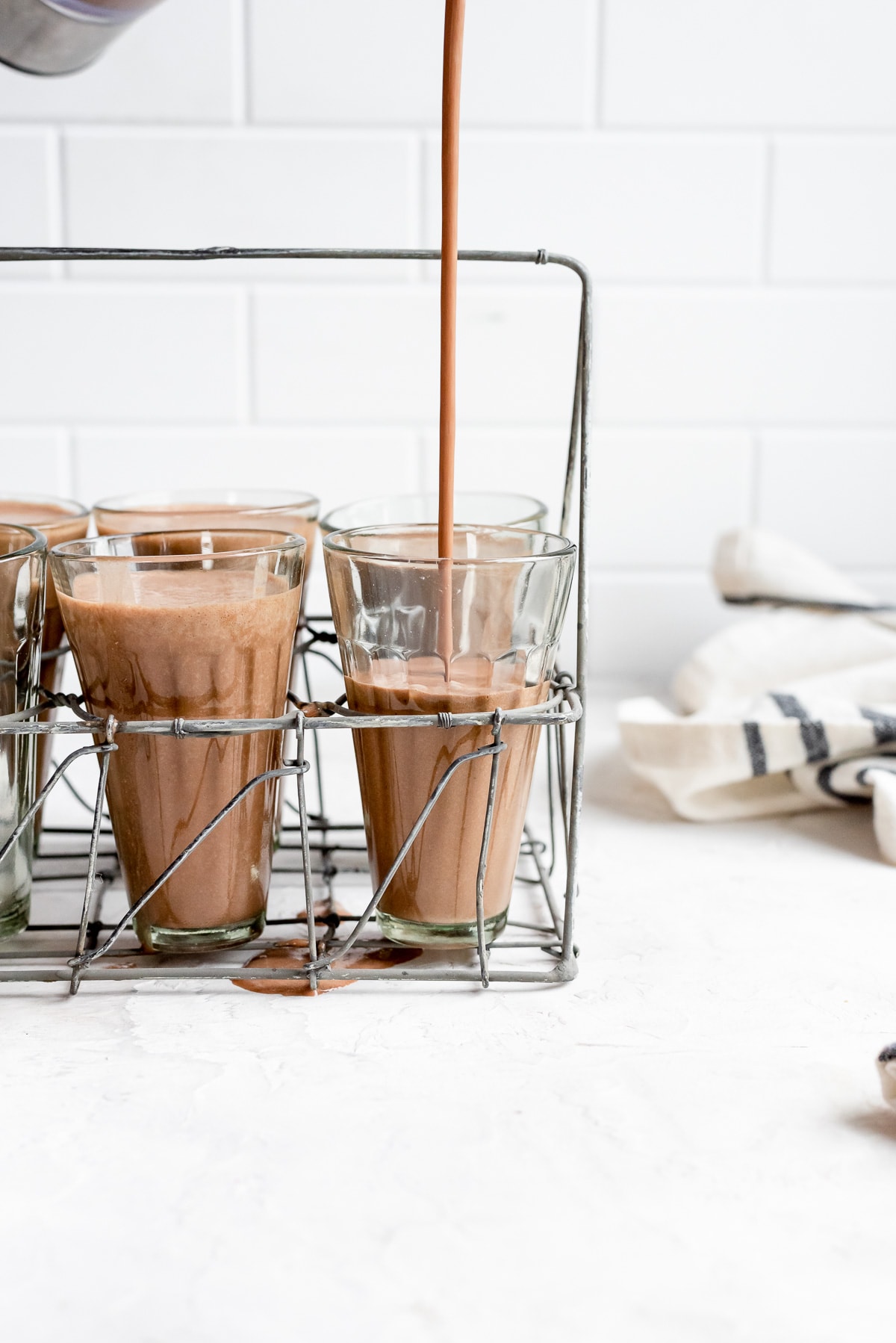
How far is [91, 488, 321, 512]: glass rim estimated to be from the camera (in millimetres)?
543

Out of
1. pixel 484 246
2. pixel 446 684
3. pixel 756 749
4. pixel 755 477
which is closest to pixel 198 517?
pixel 446 684

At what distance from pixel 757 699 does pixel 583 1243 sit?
0.44 meters

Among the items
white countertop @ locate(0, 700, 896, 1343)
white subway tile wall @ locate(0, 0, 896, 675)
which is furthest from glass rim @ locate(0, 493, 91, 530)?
white subway tile wall @ locate(0, 0, 896, 675)

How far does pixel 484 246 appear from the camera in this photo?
882 millimetres

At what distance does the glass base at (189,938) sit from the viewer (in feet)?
A: 1.51

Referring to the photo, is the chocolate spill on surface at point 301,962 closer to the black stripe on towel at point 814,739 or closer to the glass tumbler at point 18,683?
the glass tumbler at point 18,683

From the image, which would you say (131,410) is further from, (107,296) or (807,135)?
(807,135)

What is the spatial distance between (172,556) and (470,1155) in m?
0.22

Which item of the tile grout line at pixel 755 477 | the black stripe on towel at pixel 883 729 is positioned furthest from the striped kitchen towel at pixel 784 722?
the tile grout line at pixel 755 477

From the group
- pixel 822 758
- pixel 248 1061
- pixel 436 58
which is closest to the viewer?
pixel 248 1061

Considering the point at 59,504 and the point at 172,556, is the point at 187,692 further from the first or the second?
the point at 59,504

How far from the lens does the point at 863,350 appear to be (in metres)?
0.93

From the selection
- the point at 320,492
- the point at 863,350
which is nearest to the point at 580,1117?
the point at 320,492

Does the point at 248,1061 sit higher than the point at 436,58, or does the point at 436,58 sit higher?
the point at 436,58
